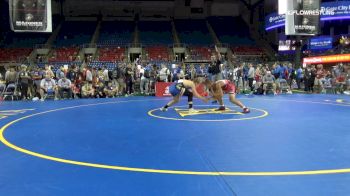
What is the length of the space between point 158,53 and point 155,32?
20.9ft

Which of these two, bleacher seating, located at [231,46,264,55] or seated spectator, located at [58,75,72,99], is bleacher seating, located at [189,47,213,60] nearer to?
bleacher seating, located at [231,46,264,55]

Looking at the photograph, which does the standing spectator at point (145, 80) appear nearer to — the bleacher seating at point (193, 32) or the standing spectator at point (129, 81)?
the standing spectator at point (129, 81)

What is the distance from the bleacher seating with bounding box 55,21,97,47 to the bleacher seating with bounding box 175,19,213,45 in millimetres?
9185

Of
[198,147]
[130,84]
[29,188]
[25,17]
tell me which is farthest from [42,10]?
[29,188]

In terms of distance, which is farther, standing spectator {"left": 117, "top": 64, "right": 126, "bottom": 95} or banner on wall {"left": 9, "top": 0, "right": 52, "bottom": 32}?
standing spectator {"left": 117, "top": 64, "right": 126, "bottom": 95}

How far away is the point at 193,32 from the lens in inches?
1564

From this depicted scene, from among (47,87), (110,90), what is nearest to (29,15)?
(47,87)

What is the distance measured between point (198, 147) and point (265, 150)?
3.51ft

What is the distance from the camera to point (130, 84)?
17.8 meters

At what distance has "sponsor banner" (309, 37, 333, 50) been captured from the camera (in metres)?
32.3

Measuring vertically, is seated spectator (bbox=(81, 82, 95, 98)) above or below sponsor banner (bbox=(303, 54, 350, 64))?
below

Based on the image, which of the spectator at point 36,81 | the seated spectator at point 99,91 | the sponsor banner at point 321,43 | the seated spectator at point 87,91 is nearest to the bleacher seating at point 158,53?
the sponsor banner at point 321,43

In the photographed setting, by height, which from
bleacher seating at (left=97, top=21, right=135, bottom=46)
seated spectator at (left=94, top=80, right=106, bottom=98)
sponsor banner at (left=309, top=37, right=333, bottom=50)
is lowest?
seated spectator at (left=94, top=80, right=106, bottom=98)

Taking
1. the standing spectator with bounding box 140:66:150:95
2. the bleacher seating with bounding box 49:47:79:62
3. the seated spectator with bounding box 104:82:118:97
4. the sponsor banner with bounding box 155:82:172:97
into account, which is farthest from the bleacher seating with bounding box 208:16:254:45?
the seated spectator with bounding box 104:82:118:97
